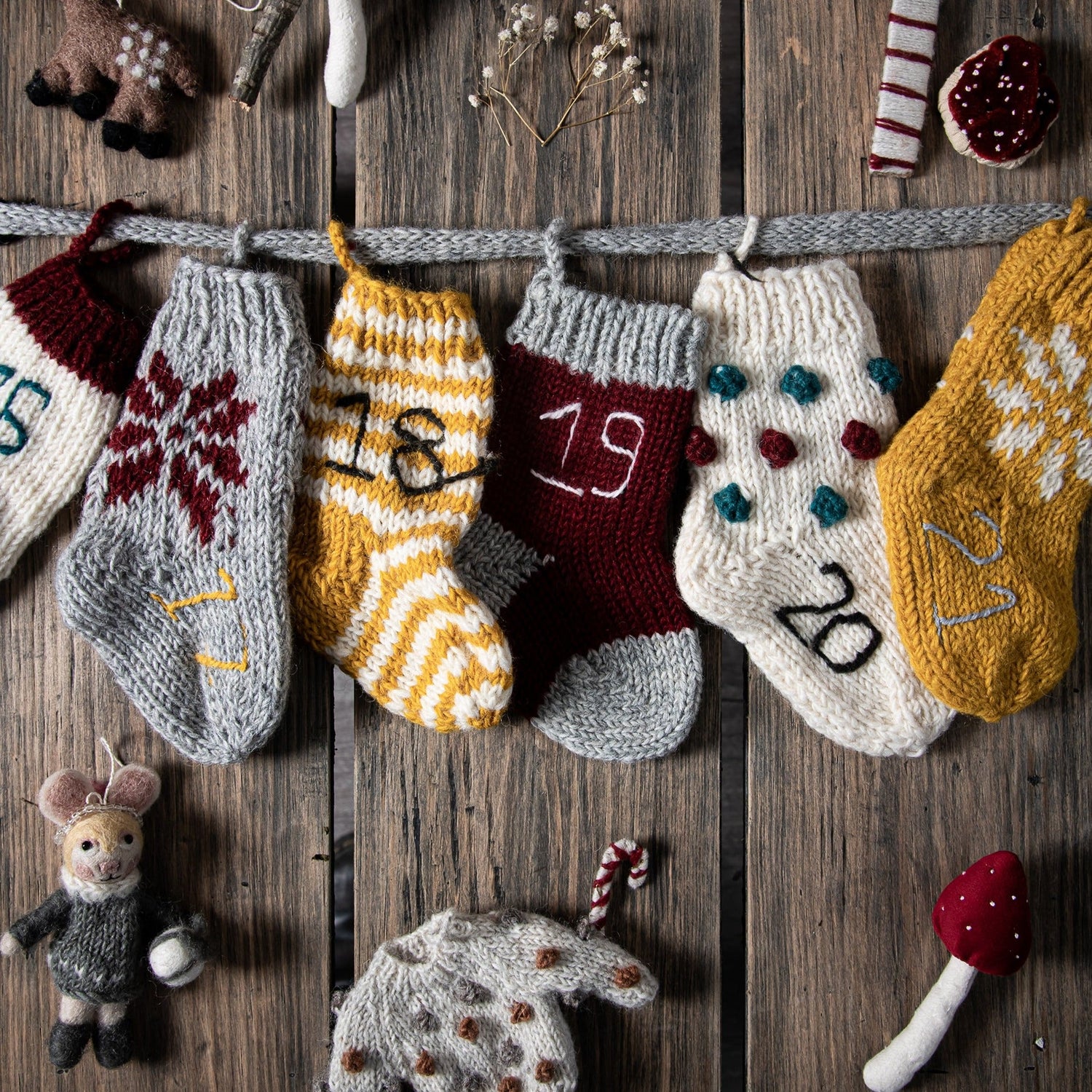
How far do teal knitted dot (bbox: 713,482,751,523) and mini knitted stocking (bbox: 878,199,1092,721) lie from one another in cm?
18

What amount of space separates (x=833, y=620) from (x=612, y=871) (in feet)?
1.47

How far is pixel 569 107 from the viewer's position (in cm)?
123

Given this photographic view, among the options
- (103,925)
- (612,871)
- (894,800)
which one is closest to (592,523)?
(612,871)

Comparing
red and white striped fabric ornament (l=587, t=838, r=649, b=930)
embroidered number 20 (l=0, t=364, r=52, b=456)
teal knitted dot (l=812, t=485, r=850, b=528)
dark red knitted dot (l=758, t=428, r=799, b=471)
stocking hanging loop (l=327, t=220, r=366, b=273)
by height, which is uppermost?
stocking hanging loop (l=327, t=220, r=366, b=273)

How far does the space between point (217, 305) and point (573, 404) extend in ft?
1.54

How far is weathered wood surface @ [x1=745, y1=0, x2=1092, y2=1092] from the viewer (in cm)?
124

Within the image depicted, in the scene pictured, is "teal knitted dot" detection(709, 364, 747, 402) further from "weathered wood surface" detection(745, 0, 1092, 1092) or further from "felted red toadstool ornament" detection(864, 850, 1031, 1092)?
"felted red toadstool ornament" detection(864, 850, 1031, 1092)

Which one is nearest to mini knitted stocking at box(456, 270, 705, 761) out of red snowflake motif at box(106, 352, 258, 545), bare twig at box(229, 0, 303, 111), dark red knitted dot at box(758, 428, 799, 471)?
dark red knitted dot at box(758, 428, 799, 471)

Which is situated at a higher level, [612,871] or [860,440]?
[860,440]

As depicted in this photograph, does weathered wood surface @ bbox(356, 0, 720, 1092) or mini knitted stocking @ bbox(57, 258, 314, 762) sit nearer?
mini knitted stocking @ bbox(57, 258, 314, 762)

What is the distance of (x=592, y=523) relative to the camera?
3.90 feet

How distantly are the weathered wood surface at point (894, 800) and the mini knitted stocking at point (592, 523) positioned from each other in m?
0.19

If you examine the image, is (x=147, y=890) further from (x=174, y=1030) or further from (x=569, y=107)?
(x=569, y=107)

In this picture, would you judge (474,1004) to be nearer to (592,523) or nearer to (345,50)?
(592,523)
